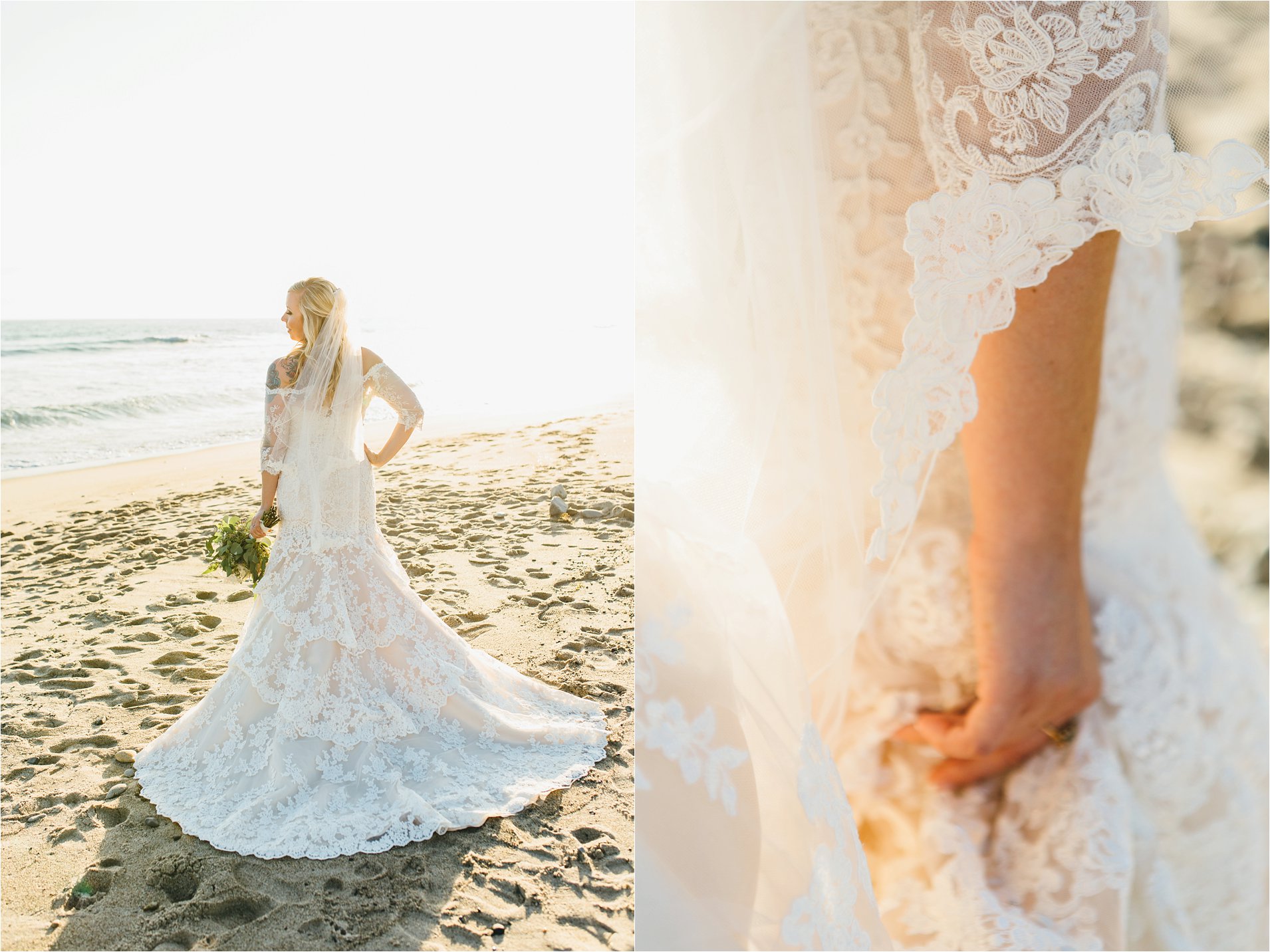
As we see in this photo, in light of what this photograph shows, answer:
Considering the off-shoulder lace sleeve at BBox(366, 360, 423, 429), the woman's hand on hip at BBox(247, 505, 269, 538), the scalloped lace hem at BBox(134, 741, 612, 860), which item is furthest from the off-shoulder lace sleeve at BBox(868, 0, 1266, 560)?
the woman's hand on hip at BBox(247, 505, 269, 538)

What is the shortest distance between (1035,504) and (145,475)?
1278 centimetres

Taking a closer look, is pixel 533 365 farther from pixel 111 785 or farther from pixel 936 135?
pixel 936 135

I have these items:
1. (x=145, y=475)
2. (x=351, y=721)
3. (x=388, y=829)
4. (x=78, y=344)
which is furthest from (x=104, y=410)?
(x=388, y=829)

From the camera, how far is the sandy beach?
2680 mm

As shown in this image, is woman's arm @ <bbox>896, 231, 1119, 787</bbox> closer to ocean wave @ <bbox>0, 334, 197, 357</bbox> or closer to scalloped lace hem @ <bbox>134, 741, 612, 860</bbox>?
scalloped lace hem @ <bbox>134, 741, 612, 860</bbox>

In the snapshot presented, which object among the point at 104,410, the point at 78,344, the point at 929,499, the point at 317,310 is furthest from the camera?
the point at 78,344

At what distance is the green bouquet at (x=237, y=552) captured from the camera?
3.84 meters

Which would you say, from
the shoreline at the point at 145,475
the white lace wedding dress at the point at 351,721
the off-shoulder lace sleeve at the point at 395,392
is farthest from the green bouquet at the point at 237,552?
the shoreline at the point at 145,475

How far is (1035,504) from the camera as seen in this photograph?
114cm

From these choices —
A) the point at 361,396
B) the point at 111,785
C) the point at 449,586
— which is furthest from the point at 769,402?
the point at 449,586

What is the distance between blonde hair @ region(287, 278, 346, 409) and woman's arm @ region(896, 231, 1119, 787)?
318 centimetres

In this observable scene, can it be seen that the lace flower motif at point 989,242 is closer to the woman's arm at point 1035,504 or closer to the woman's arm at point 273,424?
the woman's arm at point 1035,504

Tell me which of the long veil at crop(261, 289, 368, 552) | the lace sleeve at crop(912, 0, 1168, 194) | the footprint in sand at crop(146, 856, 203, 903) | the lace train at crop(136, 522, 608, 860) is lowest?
the footprint in sand at crop(146, 856, 203, 903)

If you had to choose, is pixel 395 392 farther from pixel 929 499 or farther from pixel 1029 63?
pixel 1029 63
